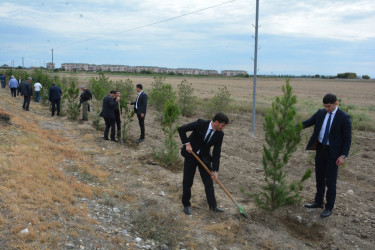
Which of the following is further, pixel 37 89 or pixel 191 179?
pixel 37 89

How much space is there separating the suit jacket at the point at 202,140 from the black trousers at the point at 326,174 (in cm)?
164

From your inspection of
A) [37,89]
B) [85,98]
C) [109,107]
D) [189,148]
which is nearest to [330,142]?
[189,148]

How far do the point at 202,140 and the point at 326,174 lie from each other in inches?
79.3

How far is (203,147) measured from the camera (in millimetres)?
4609

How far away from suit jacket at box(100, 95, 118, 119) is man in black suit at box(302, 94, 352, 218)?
5.55 m

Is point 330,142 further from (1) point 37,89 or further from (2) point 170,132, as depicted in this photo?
(1) point 37,89

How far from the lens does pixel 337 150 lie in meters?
4.59

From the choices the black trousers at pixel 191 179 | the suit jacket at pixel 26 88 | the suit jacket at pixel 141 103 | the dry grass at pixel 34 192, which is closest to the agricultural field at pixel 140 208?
the dry grass at pixel 34 192

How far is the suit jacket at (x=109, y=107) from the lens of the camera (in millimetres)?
8766

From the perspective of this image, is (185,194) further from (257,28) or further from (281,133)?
(257,28)

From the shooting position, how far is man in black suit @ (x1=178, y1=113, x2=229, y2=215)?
14.4 ft

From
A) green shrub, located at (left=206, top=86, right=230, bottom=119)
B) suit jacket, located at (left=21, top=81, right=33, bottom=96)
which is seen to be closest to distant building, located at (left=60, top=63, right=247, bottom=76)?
green shrub, located at (left=206, top=86, right=230, bottom=119)

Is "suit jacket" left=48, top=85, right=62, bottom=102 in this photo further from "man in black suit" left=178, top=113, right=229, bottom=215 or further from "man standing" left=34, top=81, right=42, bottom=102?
"man in black suit" left=178, top=113, right=229, bottom=215

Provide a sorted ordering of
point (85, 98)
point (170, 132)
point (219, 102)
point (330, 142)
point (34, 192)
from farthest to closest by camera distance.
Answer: point (219, 102) < point (85, 98) < point (170, 132) < point (330, 142) < point (34, 192)
